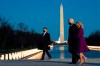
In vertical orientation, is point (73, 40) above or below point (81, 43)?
above

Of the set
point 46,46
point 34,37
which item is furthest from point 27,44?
point 46,46

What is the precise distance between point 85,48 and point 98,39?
116 m

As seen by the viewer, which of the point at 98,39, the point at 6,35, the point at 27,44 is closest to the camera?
the point at 6,35

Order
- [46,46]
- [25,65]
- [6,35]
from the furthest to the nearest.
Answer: [6,35] → [46,46] → [25,65]

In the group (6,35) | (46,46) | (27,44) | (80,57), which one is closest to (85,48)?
(80,57)

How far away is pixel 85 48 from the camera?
1655 cm

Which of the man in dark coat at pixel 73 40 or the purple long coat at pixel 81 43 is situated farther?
the man in dark coat at pixel 73 40

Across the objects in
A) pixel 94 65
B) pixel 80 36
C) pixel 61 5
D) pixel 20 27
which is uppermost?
pixel 61 5

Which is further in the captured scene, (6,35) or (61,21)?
(61,21)

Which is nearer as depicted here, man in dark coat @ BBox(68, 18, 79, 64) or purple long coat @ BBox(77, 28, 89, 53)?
purple long coat @ BBox(77, 28, 89, 53)

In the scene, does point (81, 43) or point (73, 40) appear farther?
point (73, 40)

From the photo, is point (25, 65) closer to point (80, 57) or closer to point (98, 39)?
point (80, 57)

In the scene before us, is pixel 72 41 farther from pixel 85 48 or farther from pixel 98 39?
pixel 98 39

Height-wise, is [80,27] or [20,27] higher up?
[20,27]
